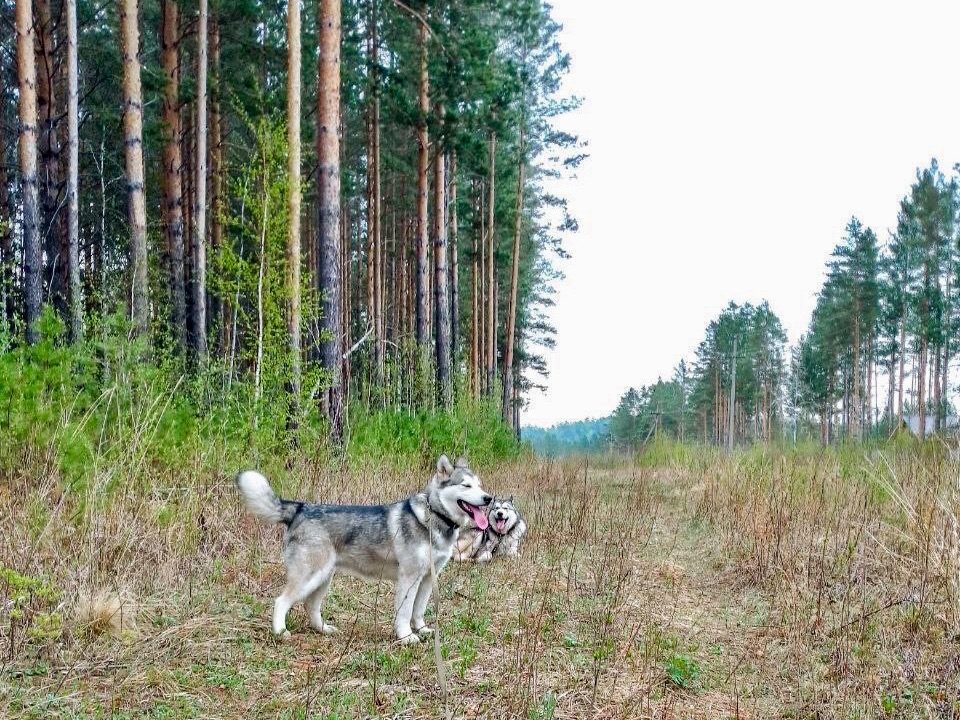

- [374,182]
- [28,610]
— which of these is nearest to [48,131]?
[374,182]

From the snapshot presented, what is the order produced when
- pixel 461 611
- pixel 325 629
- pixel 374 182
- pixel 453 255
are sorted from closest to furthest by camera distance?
pixel 325 629 → pixel 461 611 → pixel 374 182 → pixel 453 255

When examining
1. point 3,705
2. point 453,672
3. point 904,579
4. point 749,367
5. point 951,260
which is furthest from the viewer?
point 749,367

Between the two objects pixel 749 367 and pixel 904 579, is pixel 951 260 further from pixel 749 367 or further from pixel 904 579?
pixel 904 579

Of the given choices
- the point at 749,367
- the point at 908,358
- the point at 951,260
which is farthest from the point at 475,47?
the point at 749,367

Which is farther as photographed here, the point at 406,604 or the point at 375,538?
the point at 375,538

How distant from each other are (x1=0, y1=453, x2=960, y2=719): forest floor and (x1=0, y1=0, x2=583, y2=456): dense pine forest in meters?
2.11

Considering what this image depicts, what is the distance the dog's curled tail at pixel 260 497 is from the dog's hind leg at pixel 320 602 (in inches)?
17.8

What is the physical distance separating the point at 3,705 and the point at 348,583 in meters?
3.01

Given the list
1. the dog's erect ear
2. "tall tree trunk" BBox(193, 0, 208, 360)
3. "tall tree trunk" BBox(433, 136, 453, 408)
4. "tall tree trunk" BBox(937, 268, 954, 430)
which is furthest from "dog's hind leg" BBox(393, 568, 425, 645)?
"tall tree trunk" BBox(937, 268, 954, 430)

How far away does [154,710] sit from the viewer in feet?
11.2

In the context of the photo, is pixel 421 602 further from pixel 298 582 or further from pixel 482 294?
pixel 482 294

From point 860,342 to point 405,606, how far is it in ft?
165

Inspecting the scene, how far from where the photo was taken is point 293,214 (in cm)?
1030

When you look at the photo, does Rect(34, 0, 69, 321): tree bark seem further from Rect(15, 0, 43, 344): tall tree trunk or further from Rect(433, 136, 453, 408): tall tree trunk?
Rect(433, 136, 453, 408): tall tree trunk
